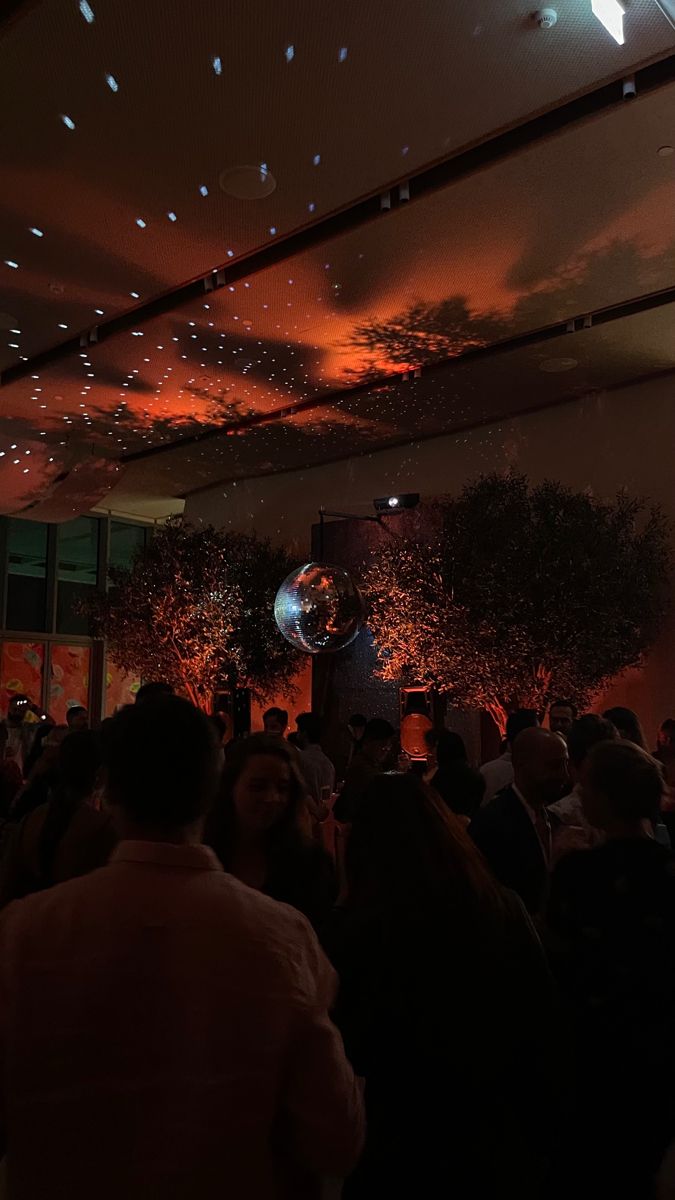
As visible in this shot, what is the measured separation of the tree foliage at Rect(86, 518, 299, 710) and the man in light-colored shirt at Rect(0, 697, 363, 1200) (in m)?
11.1

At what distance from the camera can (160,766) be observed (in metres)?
1.32

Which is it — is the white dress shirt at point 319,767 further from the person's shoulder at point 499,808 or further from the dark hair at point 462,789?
the person's shoulder at point 499,808

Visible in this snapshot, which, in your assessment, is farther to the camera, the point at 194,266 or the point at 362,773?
the point at 194,266

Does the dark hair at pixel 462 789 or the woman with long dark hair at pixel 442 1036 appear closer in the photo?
the woman with long dark hair at pixel 442 1036

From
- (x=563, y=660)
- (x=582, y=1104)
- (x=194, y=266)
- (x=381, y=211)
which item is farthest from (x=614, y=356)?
(x=582, y=1104)

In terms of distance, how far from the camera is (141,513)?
17.6m

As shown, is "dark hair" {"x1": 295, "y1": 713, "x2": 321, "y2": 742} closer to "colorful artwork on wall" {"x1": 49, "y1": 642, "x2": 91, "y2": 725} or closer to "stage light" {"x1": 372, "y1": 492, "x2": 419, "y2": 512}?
"stage light" {"x1": 372, "y1": 492, "x2": 419, "y2": 512}

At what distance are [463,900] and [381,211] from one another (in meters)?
6.06

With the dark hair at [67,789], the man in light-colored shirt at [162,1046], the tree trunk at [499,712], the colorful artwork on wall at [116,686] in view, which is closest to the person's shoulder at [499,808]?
the dark hair at [67,789]

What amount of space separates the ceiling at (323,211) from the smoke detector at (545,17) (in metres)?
0.06

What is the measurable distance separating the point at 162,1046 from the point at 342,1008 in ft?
1.61

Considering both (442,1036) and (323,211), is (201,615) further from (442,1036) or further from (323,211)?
(442,1036)

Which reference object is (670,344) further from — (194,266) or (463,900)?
(463,900)

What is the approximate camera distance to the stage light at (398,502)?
39.2ft
